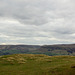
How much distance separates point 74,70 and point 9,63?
2223cm

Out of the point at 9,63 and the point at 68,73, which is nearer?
the point at 68,73

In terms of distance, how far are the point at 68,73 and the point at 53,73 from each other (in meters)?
3.18

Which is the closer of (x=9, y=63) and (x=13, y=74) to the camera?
(x=13, y=74)

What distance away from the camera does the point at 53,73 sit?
24281 millimetres

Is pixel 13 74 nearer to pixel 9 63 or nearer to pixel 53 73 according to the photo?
pixel 53 73

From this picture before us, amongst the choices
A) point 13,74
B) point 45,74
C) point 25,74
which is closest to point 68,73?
point 45,74

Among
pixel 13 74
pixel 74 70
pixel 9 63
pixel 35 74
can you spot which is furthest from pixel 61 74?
pixel 9 63

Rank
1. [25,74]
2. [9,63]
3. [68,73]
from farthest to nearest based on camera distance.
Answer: [9,63], [25,74], [68,73]

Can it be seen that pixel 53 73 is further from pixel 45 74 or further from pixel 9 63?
pixel 9 63

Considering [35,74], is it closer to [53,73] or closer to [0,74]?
[53,73]

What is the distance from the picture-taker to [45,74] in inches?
946

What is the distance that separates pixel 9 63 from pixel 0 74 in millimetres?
12474

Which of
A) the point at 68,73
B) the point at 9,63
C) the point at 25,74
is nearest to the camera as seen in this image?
the point at 68,73

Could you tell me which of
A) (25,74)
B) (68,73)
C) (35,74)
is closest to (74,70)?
(68,73)
